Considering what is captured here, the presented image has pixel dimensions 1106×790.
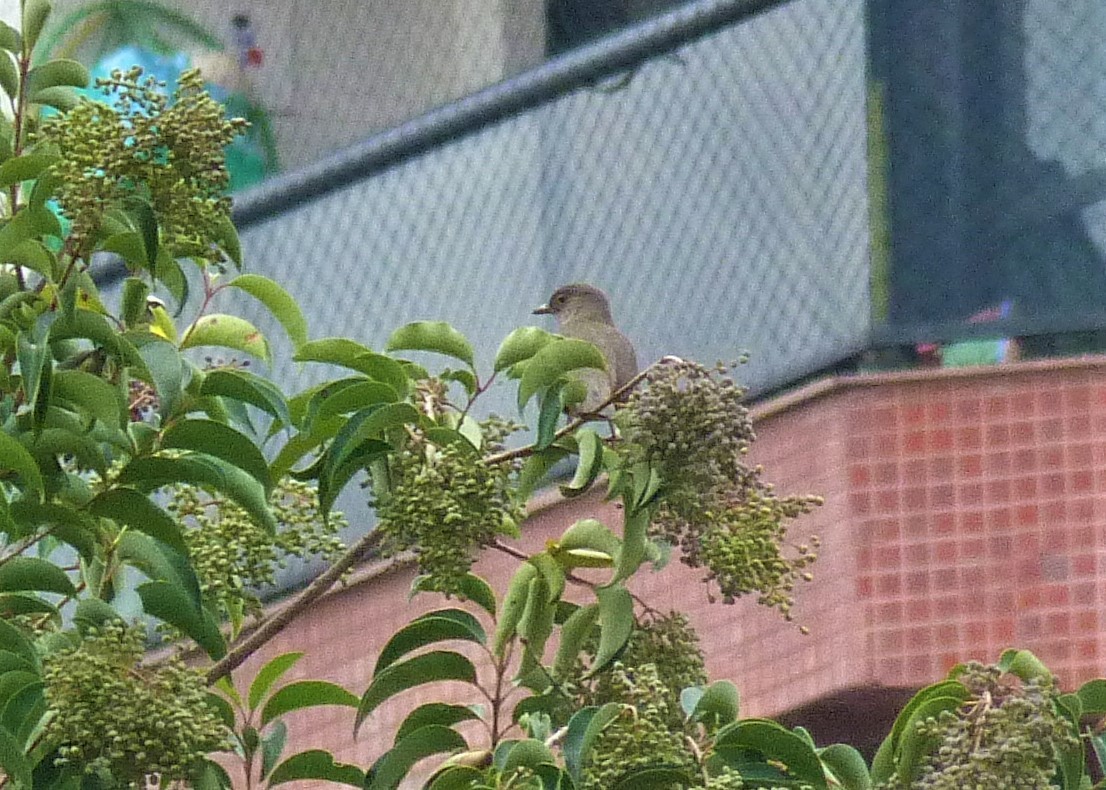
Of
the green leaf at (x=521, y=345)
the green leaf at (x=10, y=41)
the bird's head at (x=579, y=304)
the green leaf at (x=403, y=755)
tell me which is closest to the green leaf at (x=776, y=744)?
the green leaf at (x=403, y=755)

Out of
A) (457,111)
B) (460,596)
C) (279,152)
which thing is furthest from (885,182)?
(279,152)

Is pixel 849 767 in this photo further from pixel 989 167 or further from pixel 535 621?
pixel 989 167

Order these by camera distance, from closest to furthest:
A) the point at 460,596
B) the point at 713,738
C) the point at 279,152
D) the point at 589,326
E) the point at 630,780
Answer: the point at 630,780 < the point at 713,738 < the point at 460,596 < the point at 589,326 < the point at 279,152

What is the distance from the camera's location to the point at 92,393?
10.2 ft

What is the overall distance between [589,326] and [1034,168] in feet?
3.77

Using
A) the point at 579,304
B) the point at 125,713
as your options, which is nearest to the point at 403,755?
the point at 125,713

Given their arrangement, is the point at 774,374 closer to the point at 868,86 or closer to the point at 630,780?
the point at 868,86

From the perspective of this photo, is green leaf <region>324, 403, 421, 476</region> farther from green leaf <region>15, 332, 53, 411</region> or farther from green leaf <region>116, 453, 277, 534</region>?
green leaf <region>15, 332, 53, 411</region>

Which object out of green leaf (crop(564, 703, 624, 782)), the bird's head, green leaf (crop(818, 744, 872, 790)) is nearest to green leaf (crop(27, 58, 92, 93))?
green leaf (crop(564, 703, 624, 782))

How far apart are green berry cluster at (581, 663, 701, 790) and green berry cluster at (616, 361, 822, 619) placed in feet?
0.51

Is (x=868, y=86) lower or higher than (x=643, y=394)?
higher

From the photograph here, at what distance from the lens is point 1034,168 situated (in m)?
6.02

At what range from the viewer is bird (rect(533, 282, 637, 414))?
5.59m

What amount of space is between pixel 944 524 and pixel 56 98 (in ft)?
9.47
